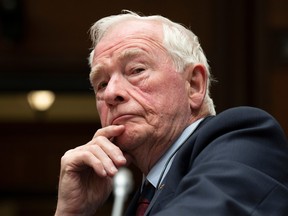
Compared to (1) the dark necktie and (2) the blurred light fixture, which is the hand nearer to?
(1) the dark necktie

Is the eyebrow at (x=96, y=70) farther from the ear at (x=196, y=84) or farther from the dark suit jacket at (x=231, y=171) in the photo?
the dark suit jacket at (x=231, y=171)

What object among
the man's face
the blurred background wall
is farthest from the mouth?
the blurred background wall

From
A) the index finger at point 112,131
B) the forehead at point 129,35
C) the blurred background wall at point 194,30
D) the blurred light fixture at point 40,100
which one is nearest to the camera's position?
the index finger at point 112,131

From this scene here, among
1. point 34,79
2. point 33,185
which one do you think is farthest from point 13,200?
point 34,79

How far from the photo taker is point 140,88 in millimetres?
2641

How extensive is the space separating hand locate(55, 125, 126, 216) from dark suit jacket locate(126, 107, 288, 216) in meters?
0.16

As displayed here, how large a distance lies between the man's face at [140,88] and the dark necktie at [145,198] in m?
0.13

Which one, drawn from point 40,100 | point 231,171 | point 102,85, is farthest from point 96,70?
point 40,100

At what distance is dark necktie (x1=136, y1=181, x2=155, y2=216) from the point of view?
8.68 ft

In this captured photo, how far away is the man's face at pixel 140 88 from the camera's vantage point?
8.56 ft

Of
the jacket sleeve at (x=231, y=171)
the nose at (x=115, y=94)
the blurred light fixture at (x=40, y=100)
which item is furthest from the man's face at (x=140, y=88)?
the blurred light fixture at (x=40, y=100)

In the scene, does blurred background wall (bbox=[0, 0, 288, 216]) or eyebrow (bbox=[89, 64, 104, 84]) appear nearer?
eyebrow (bbox=[89, 64, 104, 84])

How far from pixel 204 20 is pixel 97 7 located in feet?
2.18

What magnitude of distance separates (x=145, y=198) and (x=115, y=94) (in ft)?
1.02
